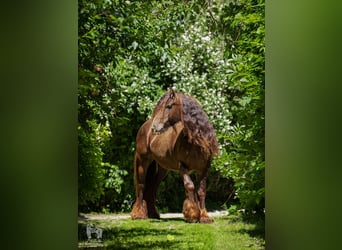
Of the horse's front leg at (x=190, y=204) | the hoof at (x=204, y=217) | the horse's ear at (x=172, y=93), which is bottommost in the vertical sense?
the hoof at (x=204, y=217)

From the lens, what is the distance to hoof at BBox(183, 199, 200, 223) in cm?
448

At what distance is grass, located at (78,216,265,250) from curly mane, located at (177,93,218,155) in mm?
603

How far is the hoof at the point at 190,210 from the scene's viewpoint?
14.7 feet

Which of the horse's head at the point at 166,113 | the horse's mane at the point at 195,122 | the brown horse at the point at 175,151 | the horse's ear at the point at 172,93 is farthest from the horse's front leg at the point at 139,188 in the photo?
the horse's ear at the point at 172,93

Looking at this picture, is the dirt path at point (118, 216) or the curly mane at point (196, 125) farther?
the curly mane at point (196, 125)

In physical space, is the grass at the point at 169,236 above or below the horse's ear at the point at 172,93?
below

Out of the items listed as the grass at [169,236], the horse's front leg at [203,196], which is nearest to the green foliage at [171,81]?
the horse's front leg at [203,196]

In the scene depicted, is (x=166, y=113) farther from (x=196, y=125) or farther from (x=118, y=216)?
(x=118, y=216)

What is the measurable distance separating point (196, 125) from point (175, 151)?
26cm

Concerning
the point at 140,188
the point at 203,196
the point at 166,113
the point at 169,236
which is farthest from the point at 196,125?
the point at 169,236

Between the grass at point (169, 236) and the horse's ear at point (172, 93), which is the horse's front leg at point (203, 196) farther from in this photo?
the horse's ear at point (172, 93)

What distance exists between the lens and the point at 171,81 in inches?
181

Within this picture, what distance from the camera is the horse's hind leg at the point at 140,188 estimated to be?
14.8ft
